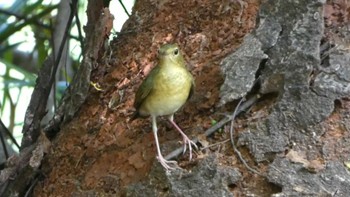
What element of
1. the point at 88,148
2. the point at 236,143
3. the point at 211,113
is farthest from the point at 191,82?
the point at 88,148

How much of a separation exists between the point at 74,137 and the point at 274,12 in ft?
4.21

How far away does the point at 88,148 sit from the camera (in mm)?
4074

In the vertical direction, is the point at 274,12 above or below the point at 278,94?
above

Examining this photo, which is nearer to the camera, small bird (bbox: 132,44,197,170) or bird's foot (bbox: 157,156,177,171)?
bird's foot (bbox: 157,156,177,171)

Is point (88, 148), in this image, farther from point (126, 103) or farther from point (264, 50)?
point (264, 50)

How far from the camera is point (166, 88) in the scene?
382cm

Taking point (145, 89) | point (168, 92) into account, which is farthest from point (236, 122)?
point (145, 89)

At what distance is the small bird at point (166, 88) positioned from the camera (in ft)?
12.4

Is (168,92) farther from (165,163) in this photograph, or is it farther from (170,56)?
(165,163)

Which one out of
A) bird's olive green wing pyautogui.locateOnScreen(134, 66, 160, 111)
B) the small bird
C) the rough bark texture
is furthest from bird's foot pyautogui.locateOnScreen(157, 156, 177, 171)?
bird's olive green wing pyautogui.locateOnScreen(134, 66, 160, 111)

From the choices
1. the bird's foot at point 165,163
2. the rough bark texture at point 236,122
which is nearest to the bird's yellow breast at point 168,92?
the rough bark texture at point 236,122

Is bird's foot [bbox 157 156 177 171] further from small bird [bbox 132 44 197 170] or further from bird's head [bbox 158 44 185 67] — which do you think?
bird's head [bbox 158 44 185 67]

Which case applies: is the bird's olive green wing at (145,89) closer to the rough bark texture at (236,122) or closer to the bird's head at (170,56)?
the bird's head at (170,56)

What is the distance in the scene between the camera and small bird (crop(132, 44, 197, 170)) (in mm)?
3779
